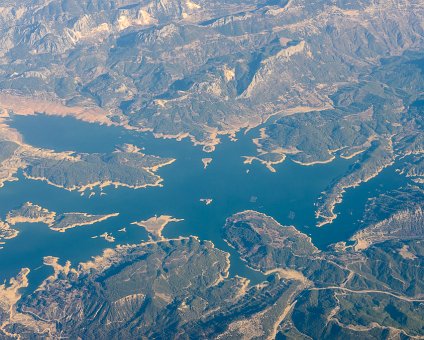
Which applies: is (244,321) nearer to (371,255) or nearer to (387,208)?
(371,255)

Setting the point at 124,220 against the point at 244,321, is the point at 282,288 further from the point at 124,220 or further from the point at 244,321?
the point at 124,220

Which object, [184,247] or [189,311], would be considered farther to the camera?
[184,247]

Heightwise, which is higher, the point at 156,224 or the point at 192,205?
the point at 156,224

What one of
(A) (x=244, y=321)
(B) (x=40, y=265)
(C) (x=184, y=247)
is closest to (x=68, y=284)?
(B) (x=40, y=265)

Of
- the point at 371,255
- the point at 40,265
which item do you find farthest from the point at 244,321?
the point at 40,265

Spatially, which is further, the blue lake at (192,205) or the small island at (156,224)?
the small island at (156,224)

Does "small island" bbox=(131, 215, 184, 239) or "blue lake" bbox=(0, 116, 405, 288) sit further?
"small island" bbox=(131, 215, 184, 239)

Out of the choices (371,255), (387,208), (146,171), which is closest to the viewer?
(371,255)

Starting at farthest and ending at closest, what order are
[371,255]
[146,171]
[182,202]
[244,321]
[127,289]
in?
[146,171] → [182,202] → [371,255] → [127,289] → [244,321]

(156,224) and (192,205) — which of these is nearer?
(156,224)
